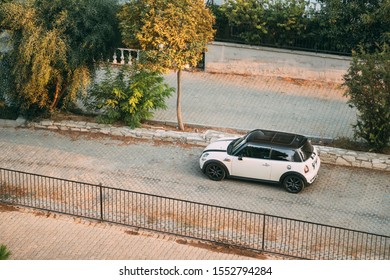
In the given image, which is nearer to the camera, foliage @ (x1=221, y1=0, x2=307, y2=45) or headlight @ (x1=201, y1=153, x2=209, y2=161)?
headlight @ (x1=201, y1=153, x2=209, y2=161)

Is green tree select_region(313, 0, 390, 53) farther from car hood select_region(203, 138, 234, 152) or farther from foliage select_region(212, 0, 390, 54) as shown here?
car hood select_region(203, 138, 234, 152)

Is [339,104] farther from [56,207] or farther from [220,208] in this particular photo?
[56,207]

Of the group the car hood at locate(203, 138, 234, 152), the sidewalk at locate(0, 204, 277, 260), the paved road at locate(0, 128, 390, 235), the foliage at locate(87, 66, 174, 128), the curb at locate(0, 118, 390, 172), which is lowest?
the sidewalk at locate(0, 204, 277, 260)

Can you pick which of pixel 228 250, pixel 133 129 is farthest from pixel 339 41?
pixel 228 250

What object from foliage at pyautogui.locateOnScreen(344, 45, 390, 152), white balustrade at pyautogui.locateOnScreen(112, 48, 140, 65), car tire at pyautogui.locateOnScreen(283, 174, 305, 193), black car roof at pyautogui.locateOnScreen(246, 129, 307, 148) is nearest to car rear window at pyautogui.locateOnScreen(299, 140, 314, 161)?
black car roof at pyautogui.locateOnScreen(246, 129, 307, 148)

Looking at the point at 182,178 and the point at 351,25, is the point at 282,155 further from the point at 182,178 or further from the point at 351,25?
the point at 351,25

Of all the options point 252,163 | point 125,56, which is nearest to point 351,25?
point 125,56

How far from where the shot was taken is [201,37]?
26.2m

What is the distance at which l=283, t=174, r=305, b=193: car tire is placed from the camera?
23359 millimetres

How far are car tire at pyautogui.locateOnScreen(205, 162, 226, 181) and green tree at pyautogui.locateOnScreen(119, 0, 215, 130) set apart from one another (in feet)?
11.9

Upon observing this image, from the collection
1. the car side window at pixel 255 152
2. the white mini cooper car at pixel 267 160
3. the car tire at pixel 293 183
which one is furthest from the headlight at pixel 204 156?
the car tire at pixel 293 183

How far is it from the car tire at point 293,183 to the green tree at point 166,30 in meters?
5.00

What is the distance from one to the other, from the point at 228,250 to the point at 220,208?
4.35ft

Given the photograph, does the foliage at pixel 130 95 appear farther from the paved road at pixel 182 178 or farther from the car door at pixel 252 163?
the car door at pixel 252 163
